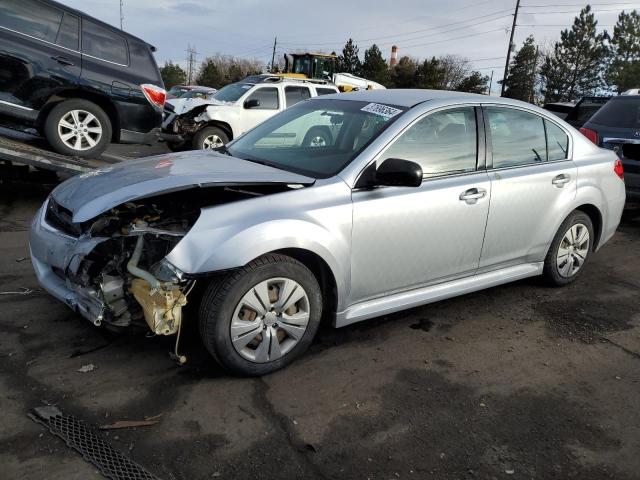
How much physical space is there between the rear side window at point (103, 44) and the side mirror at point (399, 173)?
16.5 ft

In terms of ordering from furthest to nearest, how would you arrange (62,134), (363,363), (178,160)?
(62,134)
(178,160)
(363,363)

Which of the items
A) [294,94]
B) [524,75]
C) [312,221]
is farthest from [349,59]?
[312,221]

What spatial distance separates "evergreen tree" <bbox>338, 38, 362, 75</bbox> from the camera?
60.8m

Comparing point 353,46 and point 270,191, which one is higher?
point 353,46

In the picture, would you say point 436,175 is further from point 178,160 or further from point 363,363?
point 178,160

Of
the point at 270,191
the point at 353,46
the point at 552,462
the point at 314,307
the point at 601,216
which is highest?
the point at 353,46

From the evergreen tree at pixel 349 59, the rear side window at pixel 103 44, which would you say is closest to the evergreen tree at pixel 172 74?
the evergreen tree at pixel 349 59

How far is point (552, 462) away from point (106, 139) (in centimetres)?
626

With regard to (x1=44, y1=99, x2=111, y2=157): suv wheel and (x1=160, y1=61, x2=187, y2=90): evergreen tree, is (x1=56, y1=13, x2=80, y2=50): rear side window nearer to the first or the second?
(x1=44, y1=99, x2=111, y2=157): suv wheel

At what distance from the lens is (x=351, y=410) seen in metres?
2.96

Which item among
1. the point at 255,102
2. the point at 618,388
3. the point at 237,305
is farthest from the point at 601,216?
the point at 255,102

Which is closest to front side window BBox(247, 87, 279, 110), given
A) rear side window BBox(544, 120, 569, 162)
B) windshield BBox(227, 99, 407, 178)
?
windshield BBox(227, 99, 407, 178)

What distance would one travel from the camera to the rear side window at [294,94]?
12.8 m

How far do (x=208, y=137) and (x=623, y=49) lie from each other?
167 ft
